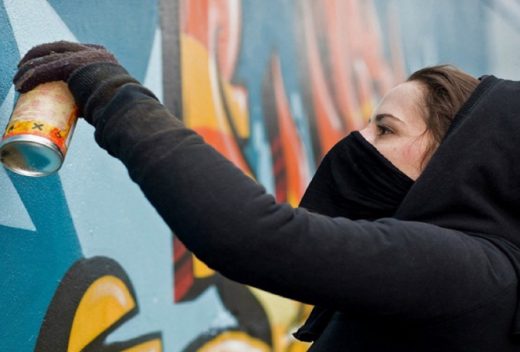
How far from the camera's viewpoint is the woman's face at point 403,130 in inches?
62.3

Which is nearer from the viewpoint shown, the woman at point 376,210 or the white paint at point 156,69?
the woman at point 376,210

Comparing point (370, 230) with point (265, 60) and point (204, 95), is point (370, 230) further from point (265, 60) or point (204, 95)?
point (265, 60)

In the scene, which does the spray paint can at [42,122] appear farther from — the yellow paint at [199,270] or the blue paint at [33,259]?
the yellow paint at [199,270]

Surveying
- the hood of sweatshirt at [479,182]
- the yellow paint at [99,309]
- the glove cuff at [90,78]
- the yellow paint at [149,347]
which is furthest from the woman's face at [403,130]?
the yellow paint at [149,347]

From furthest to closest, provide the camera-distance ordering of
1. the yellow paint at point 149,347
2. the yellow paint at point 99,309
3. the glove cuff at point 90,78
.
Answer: the yellow paint at point 149,347 < the yellow paint at point 99,309 < the glove cuff at point 90,78

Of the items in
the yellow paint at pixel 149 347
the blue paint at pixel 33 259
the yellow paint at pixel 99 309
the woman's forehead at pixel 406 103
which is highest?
the woman's forehead at pixel 406 103

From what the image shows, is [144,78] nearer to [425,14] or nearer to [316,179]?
[316,179]

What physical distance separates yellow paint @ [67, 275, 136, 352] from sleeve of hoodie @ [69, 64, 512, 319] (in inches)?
48.0

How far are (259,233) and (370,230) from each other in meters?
0.21

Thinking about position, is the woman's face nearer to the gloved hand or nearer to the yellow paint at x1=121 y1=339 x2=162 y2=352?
the gloved hand

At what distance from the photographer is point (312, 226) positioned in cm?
115

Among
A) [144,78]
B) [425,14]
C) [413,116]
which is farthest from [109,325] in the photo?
[425,14]

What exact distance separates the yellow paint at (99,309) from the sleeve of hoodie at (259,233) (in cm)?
122

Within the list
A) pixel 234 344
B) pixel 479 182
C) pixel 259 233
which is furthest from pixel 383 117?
pixel 234 344
